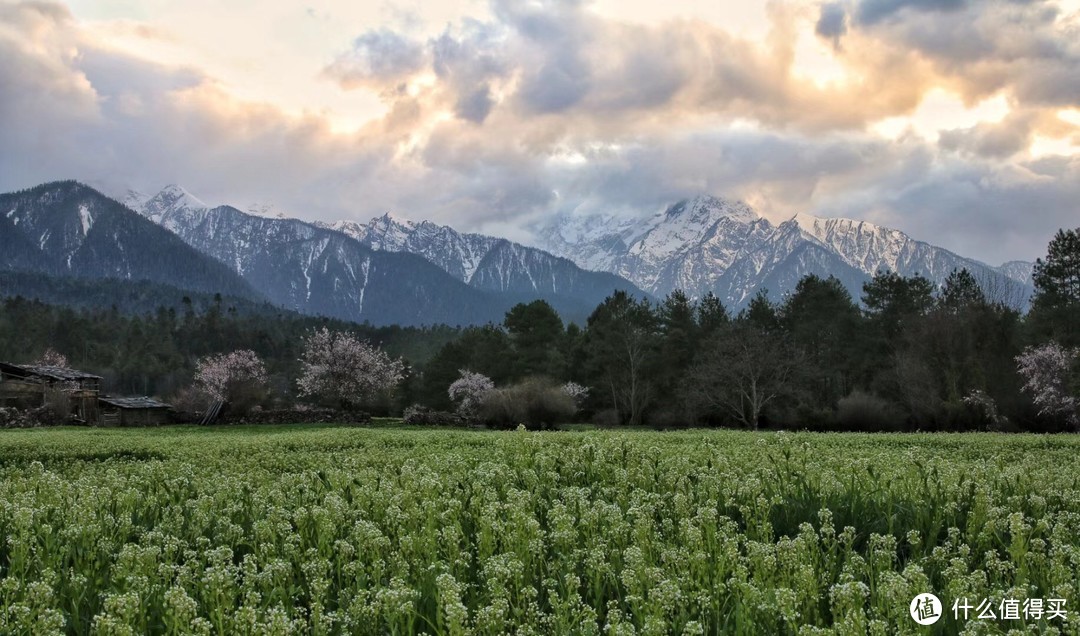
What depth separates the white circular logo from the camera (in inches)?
199

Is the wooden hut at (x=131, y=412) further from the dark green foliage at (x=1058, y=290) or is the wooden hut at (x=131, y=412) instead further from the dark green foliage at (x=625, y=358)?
the dark green foliage at (x=1058, y=290)

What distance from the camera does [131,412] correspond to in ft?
223

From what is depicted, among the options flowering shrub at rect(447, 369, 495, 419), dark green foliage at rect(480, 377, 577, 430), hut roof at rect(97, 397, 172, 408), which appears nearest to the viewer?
dark green foliage at rect(480, 377, 577, 430)

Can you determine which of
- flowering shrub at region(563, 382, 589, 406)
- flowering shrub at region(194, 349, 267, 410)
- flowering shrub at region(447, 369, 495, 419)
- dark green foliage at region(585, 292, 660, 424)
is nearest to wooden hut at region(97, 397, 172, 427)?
flowering shrub at region(194, 349, 267, 410)

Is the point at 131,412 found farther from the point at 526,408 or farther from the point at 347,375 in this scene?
the point at 526,408

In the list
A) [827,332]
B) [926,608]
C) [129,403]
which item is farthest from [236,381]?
[926,608]

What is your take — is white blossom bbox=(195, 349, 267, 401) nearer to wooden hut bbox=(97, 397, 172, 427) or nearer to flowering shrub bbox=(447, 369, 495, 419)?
wooden hut bbox=(97, 397, 172, 427)

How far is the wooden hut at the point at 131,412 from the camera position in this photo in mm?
66250

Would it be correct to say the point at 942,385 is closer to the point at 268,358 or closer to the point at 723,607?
the point at 723,607

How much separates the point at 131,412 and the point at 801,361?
61.4m

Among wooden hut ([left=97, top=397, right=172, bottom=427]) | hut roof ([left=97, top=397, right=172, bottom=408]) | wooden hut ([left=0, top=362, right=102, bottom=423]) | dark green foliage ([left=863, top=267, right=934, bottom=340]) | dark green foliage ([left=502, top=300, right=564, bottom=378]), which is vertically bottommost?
wooden hut ([left=97, top=397, right=172, bottom=427])

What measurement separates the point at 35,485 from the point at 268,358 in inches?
6178

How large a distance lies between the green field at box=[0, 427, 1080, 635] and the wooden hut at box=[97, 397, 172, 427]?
2430 inches

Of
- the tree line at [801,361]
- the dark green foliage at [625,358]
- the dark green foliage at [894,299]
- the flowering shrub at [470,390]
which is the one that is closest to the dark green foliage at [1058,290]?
the tree line at [801,361]
